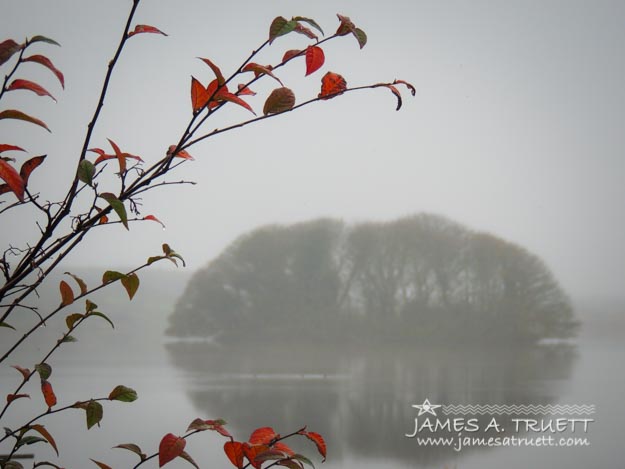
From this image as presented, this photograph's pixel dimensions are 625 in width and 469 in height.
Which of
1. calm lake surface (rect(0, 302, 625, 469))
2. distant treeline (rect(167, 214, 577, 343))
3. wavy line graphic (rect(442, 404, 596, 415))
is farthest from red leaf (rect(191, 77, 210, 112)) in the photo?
distant treeline (rect(167, 214, 577, 343))

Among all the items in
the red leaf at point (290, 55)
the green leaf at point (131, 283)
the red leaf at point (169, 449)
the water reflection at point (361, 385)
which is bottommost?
the water reflection at point (361, 385)

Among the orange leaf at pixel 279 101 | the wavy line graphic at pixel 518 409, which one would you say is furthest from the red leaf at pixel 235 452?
the wavy line graphic at pixel 518 409

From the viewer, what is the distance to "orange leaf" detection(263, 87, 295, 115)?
0.55 ft

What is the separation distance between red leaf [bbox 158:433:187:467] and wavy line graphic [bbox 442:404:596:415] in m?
1.09

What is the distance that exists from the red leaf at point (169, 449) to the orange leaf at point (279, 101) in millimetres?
101

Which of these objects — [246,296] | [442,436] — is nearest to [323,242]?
[246,296]

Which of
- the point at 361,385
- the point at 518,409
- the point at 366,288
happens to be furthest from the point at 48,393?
the point at 366,288

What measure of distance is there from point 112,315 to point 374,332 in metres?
0.86

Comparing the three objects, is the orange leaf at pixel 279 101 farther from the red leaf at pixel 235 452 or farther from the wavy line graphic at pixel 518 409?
the wavy line graphic at pixel 518 409

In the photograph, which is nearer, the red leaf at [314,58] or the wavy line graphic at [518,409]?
the red leaf at [314,58]

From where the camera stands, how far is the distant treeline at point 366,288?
5.97 ft

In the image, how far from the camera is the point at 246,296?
5.95ft

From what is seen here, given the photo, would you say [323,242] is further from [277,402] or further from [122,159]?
[122,159]

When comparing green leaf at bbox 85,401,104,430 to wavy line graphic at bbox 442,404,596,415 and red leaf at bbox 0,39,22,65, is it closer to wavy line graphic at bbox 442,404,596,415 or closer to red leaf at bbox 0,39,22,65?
red leaf at bbox 0,39,22,65
